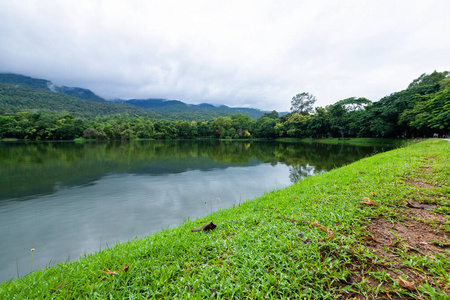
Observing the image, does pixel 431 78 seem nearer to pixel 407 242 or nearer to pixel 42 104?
pixel 407 242

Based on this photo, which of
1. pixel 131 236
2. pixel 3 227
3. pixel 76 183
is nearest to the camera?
pixel 131 236

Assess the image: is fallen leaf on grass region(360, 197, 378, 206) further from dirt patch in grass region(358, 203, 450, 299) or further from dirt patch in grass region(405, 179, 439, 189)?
dirt patch in grass region(405, 179, 439, 189)

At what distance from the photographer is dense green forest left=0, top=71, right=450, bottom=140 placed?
28.0 meters

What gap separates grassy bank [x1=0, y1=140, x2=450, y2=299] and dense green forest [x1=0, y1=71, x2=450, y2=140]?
2558cm

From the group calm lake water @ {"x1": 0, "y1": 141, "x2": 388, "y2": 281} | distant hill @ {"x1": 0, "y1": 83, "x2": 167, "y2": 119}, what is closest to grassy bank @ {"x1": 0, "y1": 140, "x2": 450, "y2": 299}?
calm lake water @ {"x1": 0, "y1": 141, "x2": 388, "y2": 281}

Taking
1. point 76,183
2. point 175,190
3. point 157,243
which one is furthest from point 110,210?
point 76,183

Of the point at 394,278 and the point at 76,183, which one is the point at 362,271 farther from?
the point at 76,183

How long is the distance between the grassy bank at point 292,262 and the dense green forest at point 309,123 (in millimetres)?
25582

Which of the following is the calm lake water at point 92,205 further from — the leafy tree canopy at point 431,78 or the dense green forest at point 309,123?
the leafy tree canopy at point 431,78

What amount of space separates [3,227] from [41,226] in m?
1.11

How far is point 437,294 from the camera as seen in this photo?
150cm

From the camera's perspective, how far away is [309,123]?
52.1 metres

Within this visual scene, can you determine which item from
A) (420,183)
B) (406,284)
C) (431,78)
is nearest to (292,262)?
(406,284)

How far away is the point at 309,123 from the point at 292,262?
5609 centimetres
